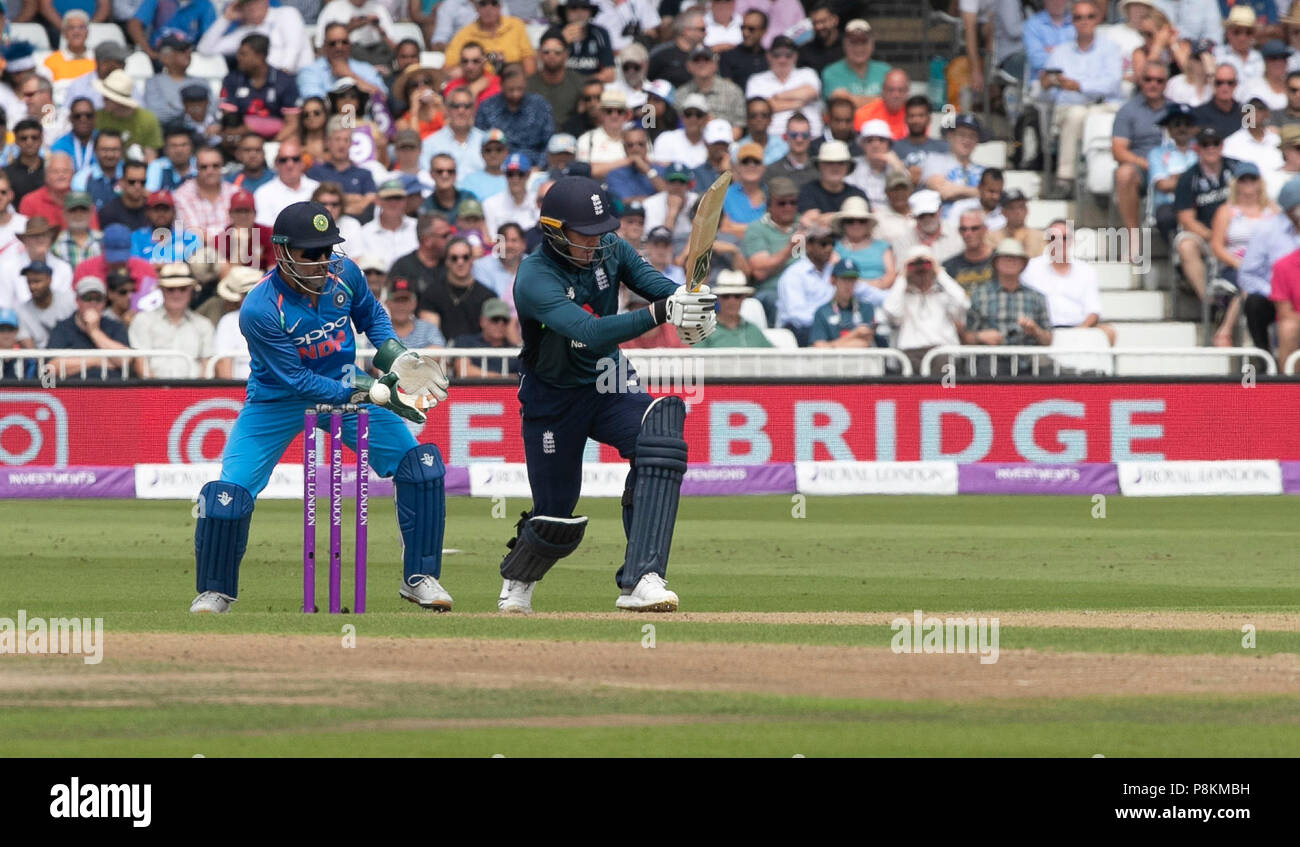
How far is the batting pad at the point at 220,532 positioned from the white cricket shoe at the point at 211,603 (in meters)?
0.03

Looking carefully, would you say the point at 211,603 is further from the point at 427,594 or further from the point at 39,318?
the point at 39,318

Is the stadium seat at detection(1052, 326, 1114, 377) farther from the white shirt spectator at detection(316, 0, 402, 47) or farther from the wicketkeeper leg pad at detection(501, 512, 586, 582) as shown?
the wicketkeeper leg pad at detection(501, 512, 586, 582)

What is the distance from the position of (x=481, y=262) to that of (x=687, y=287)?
11.0m

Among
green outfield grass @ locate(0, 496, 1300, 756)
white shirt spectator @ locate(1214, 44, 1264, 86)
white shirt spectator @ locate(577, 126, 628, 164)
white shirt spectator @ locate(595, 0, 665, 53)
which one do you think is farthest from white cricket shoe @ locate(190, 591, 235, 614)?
white shirt spectator @ locate(1214, 44, 1264, 86)

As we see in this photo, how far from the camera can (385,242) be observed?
2078 centimetres

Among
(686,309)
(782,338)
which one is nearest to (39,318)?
(782,338)

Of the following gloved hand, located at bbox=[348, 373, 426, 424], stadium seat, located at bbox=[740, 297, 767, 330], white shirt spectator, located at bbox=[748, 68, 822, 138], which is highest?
white shirt spectator, located at bbox=[748, 68, 822, 138]

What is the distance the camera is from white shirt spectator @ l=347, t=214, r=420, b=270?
68.0 feet

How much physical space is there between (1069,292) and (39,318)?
9631 mm

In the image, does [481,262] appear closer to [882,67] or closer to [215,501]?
[882,67]

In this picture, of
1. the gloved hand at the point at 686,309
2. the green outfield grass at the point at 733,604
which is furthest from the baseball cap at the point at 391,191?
the gloved hand at the point at 686,309

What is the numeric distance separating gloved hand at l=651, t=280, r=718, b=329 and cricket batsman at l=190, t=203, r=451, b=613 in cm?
137

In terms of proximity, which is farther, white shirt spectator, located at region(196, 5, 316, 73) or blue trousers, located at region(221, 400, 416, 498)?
white shirt spectator, located at region(196, 5, 316, 73)

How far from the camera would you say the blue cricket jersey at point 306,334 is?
10672mm
